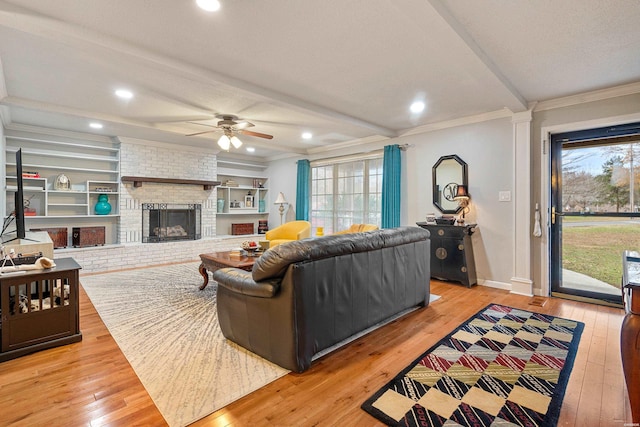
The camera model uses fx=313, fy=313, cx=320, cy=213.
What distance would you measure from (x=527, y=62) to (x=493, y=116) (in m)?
1.47

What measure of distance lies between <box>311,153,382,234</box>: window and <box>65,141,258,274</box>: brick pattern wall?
6.96ft

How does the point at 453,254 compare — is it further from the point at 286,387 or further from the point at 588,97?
the point at 286,387

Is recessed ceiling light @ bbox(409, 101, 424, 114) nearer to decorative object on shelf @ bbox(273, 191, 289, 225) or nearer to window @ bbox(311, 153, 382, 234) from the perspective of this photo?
window @ bbox(311, 153, 382, 234)

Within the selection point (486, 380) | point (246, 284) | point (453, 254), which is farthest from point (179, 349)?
point (453, 254)

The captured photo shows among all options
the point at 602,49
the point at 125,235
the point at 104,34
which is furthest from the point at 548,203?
the point at 125,235

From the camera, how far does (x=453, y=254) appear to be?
4.43 m

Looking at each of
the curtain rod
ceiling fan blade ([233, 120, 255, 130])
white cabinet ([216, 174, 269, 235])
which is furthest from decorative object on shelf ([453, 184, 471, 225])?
white cabinet ([216, 174, 269, 235])

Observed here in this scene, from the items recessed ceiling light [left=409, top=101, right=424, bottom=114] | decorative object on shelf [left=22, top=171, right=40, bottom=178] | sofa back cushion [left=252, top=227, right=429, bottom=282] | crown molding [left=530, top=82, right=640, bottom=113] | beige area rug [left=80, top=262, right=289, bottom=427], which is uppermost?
recessed ceiling light [left=409, top=101, right=424, bottom=114]

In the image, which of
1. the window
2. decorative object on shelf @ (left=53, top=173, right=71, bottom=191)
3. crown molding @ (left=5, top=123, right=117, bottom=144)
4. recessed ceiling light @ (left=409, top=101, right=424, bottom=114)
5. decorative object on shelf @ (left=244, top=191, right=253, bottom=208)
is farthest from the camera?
decorative object on shelf @ (left=244, top=191, right=253, bottom=208)

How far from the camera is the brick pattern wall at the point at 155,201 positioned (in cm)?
536

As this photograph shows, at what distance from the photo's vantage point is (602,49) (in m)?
2.64

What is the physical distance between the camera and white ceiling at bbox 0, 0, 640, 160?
6.97ft

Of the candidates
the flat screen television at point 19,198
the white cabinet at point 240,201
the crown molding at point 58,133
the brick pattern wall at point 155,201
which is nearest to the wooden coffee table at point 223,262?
the flat screen television at point 19,198

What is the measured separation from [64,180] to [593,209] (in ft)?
25.4
